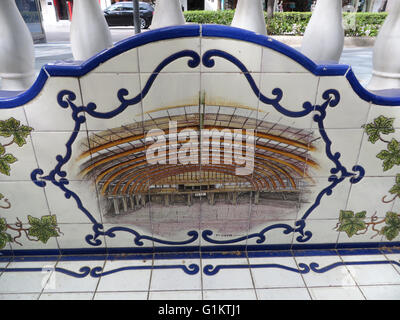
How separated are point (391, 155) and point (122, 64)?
1.72 metres

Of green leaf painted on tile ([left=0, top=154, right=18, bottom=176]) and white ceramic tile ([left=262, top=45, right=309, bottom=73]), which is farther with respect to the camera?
green leaf painted on tile ([left=0, top=154, right=18, bottom=176])

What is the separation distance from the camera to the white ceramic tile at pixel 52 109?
153cm

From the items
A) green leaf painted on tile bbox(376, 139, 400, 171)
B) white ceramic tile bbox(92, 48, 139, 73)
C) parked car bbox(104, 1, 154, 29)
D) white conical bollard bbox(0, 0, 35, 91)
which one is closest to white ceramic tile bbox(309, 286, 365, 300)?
Answer: green leaf painted on tile bbox(376, 139, 400, 171)

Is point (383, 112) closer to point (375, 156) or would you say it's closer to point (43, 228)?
point (375, 156)

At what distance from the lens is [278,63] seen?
1.53 metres

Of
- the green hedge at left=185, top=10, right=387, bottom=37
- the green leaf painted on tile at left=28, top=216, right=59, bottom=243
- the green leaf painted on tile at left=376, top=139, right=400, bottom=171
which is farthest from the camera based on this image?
the green hedge at left=185, top=10, right=387, bottom=37

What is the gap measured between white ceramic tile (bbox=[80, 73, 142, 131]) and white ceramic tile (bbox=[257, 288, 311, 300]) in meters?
1.30

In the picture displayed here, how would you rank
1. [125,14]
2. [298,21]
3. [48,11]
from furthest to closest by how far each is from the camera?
[48,11] < [125,14] < [298,21]

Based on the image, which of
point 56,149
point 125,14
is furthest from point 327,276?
point 125,14

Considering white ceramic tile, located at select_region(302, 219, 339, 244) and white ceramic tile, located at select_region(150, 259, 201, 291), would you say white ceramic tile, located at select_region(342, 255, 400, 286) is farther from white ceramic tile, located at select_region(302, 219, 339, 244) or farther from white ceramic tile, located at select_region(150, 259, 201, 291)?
white ceramic tile, located at select_region(150, 259, 201, 291)

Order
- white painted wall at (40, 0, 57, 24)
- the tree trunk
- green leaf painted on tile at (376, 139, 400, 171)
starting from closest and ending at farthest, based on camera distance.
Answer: green leaf painted on tile at (376, 139, 400, 171), the tree trunk, white painted wall at (40, 0, 57, 24)

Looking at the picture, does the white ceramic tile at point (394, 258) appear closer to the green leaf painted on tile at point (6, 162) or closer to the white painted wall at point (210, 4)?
the green leaf painted on tile at point (6, 162)

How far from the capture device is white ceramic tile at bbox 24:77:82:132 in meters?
1.53
